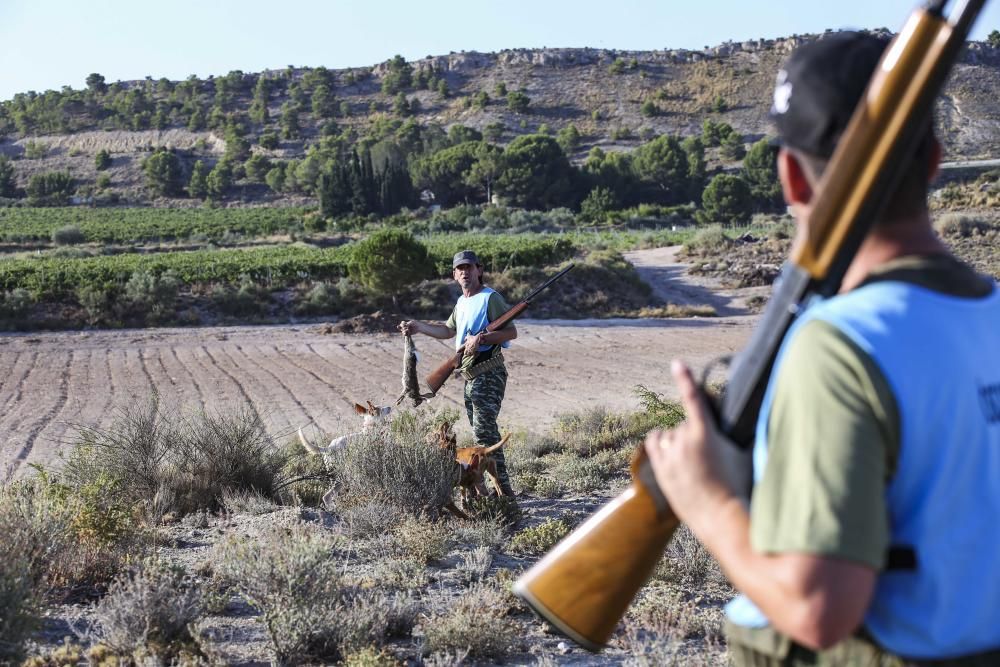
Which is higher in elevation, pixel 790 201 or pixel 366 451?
pixel 790 201

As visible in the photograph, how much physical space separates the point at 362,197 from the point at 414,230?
13.7 metres

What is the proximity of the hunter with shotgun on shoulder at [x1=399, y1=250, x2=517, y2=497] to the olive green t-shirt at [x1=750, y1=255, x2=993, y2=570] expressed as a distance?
253 inches

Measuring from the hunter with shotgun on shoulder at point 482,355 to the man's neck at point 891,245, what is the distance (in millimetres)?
6295

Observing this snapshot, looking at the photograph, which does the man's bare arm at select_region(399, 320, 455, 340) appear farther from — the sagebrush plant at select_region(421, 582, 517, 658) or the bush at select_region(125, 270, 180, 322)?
the bush at select_region(125, 270, 180, 322)

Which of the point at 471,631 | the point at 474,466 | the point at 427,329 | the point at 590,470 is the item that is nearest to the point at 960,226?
the point at 590,470

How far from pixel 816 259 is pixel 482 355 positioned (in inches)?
258

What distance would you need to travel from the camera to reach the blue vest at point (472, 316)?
320 inches

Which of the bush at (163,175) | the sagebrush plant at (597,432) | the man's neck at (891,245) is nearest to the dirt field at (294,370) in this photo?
the sagebrush plant at (597,432)

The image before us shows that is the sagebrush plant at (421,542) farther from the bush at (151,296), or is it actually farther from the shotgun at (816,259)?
the bush at (151,296)

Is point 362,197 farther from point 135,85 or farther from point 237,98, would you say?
point 135,85

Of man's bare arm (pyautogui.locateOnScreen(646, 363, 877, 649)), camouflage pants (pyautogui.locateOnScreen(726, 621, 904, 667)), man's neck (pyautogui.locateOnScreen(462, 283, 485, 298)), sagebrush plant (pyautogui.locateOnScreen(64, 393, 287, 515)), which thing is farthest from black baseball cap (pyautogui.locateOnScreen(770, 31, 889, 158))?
sagebrush plant (pyautogui.locateOnScreen(64, 393, 287, 515))

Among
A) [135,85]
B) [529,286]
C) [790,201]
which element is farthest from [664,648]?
[135,85]

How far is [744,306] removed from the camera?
34.0 m

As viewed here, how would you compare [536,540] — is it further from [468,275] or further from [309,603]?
[468,275]
